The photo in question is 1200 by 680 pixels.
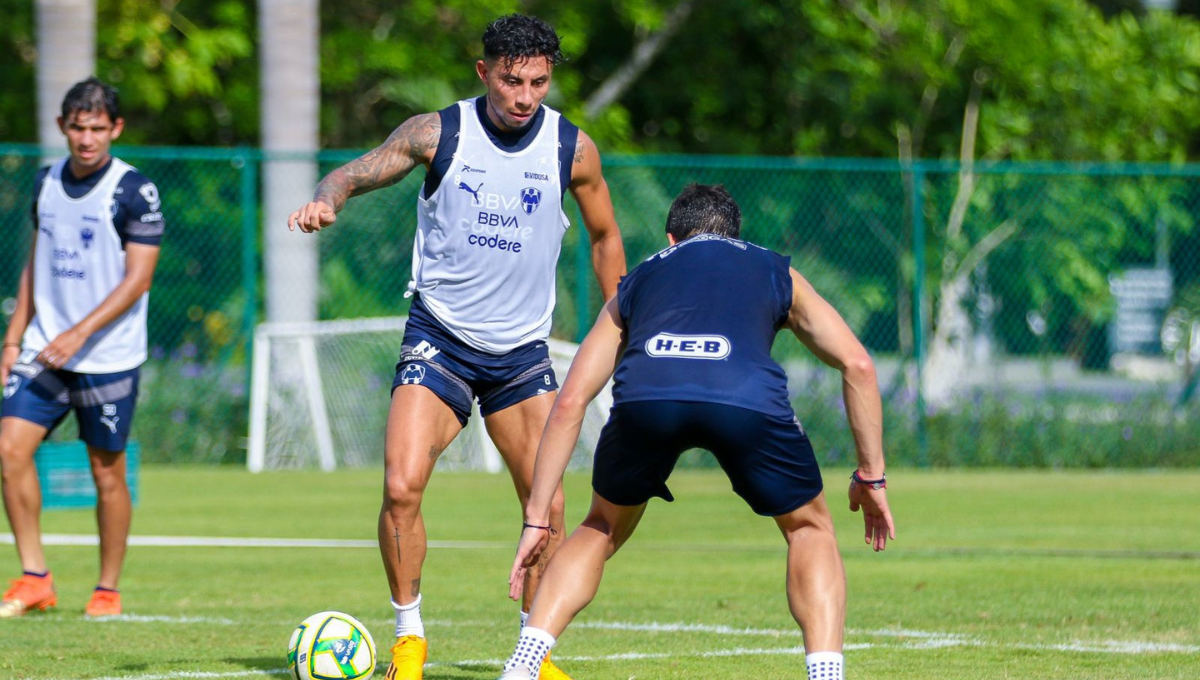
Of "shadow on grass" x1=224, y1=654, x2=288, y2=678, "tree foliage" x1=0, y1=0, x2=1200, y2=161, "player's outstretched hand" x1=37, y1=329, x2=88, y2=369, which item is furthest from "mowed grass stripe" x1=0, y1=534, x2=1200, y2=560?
"tree foliage" x1=0, y1=0, x2=1200, y2=161

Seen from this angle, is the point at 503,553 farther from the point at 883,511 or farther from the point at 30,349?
the point at 883,511

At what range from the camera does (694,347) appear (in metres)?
5.07

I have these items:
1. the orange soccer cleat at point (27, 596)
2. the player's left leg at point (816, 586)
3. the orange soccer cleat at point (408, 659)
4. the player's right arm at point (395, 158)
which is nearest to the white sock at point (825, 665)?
the player's left leg at point (816, 586)

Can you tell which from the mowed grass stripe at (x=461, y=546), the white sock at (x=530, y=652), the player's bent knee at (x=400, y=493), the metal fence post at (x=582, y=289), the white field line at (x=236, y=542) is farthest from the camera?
the metal fence post at (x=582, y=289)

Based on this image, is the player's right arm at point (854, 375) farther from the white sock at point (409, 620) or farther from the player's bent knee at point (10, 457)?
the player's bent knee at point (10, 457)

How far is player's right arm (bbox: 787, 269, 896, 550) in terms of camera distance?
5.09 m

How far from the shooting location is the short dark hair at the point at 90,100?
314 inches

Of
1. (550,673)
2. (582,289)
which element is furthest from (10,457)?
(582,289)

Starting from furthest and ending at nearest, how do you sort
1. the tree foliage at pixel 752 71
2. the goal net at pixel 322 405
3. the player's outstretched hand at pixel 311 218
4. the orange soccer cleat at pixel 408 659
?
1. the tree foliage at pixel 752 71
2. the goal net at pixel 322 405
3. the orange soccer cleat at pixel 408 659
4. the player's outstretched hand at pixel 311 218

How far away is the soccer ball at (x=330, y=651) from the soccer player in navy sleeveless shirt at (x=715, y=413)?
41.4 inches

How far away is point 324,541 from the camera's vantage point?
1158 cm

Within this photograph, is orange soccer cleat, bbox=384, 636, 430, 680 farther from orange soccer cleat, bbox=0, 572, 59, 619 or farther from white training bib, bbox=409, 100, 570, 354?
orange soccer cleat, bbox=0, 572, 59, 619

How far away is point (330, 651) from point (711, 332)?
187cm

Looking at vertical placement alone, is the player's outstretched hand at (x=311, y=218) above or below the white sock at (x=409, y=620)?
above
